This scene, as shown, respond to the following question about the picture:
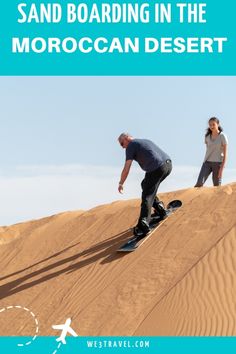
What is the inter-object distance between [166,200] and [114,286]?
117 inches

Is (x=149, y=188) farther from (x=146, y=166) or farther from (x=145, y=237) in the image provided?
(x=145, y=237)

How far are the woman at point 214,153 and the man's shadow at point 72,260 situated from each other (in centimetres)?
204

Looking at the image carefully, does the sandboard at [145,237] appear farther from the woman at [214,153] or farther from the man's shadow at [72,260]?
the woman at [214,153]

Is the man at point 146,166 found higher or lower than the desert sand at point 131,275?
higher

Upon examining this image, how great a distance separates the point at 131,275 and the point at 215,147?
135 inches

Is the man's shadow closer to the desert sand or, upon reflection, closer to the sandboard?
the desert sand

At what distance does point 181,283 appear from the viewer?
9.34 metres

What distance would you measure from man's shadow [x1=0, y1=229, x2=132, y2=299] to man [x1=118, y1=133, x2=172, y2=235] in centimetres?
55

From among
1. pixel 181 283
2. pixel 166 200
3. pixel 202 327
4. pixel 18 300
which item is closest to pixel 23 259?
pixel 18 300

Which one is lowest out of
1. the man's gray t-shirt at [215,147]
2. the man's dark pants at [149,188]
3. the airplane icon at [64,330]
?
the airplane icon at [64,330]

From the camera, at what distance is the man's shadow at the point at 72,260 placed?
10984 mm

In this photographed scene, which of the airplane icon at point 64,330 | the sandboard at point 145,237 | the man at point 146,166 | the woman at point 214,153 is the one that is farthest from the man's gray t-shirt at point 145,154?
the airplane icon at point 64,330

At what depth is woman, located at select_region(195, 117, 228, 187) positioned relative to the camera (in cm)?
1222

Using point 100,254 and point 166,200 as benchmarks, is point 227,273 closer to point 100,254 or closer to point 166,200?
point 100,254
